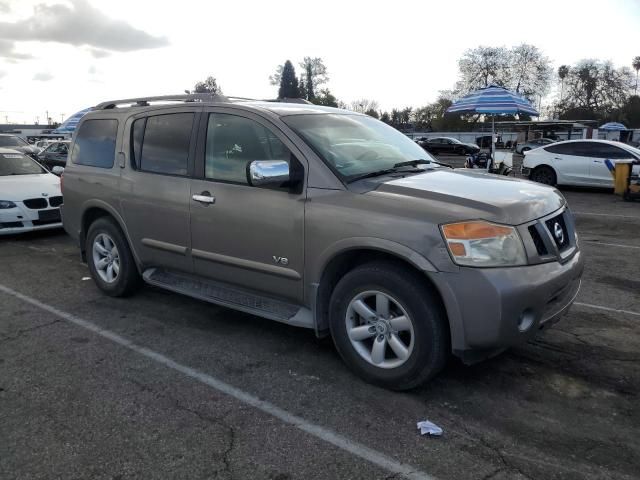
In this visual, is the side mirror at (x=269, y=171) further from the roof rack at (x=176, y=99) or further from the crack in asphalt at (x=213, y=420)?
the crack in asphalt at (x=213, y=420)

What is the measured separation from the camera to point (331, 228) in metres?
3.61

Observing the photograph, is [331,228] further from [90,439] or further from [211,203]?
[90,439]

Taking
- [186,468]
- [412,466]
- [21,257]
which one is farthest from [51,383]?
[21,257]

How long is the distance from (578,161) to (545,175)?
98cm

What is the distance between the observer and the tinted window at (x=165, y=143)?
463 cm

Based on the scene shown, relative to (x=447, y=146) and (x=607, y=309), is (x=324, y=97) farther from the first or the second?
(x=607, y=309)

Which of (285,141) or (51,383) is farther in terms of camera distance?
(285,141)

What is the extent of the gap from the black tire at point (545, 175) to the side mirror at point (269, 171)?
536 inches

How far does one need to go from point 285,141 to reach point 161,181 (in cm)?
137

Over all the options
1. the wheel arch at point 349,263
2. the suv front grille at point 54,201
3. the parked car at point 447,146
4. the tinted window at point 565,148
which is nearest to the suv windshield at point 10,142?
the suv front grille at point 54,201

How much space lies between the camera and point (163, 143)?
483cm

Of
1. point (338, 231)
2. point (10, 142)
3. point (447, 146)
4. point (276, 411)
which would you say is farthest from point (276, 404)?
point (447, 146)

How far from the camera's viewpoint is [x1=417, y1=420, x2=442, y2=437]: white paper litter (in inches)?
120

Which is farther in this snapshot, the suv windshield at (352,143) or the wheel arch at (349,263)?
the suv windshield at (352,143)
